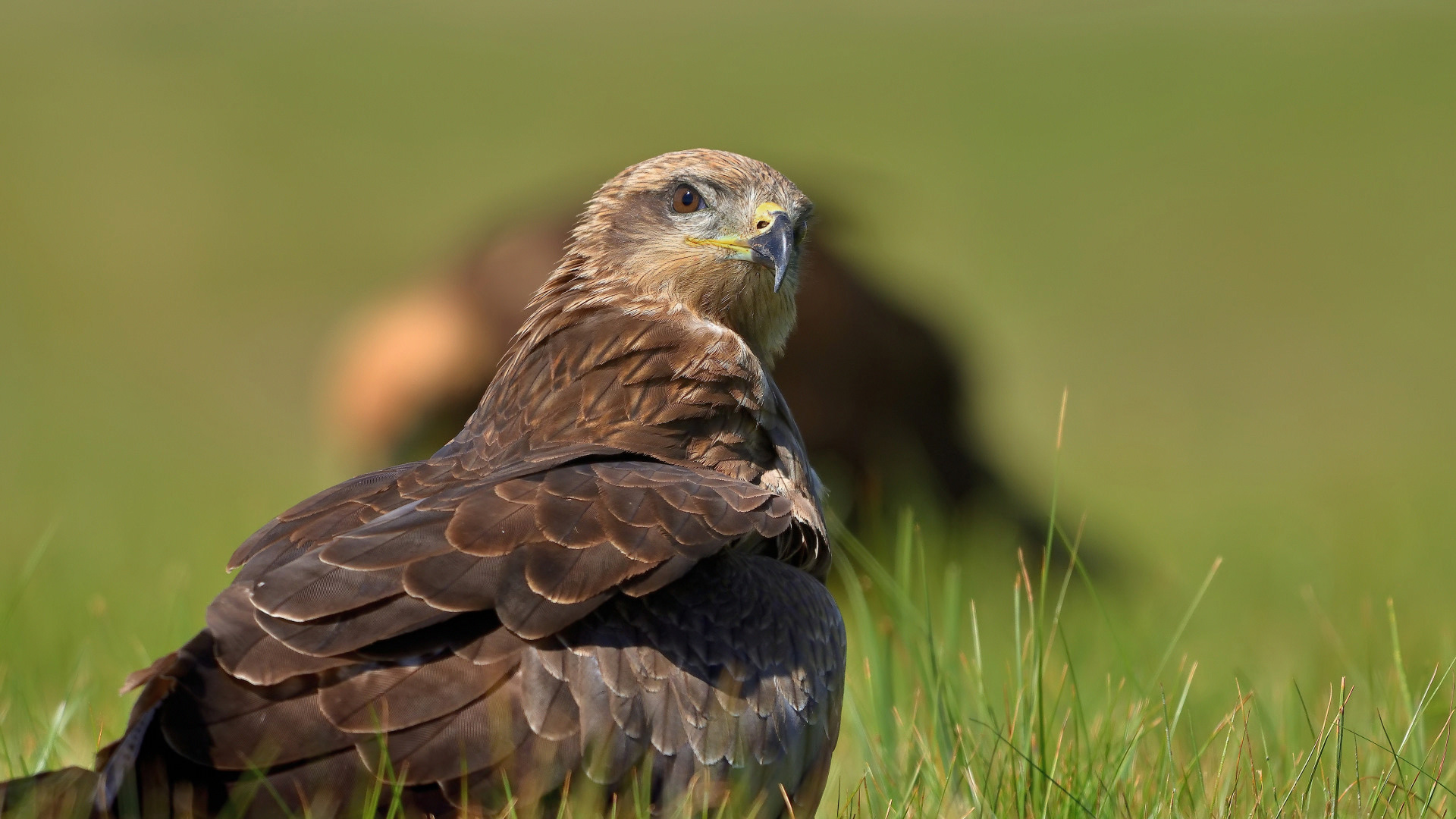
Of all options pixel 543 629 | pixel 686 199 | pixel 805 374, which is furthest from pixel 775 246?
pixel 805 374

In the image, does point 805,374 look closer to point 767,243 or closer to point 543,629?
point 767,243

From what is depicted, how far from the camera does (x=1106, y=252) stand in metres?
25.8

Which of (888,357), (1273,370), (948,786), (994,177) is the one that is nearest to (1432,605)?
(888,357)

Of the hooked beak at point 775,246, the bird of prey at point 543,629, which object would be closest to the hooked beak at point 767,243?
the hooked beak at point 775,246

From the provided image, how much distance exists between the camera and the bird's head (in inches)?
167

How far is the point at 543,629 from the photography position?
9.55 ft

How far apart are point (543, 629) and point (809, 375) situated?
529 cm

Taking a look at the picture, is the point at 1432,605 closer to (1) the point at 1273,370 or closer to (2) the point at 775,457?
(2) the point at 775,457

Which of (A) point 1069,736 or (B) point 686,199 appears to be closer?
(A) point 1069,736

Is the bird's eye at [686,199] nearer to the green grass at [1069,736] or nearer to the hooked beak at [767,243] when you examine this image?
the hooked beak at [767,243]

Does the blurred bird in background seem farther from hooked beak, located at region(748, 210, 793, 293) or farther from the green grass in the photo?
hooked beak, located at region(748, 210, 793, 293)

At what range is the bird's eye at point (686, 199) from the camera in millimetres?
4344

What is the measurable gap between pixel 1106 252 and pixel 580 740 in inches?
943

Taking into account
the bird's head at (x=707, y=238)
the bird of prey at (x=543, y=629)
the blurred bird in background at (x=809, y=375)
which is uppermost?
the bird's head at (x=707, y=238)
